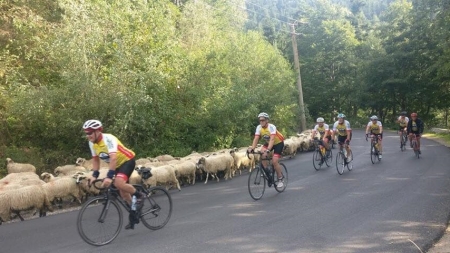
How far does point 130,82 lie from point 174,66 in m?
3.22

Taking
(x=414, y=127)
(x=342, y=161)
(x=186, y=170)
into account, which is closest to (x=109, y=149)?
(x=186, y=170)

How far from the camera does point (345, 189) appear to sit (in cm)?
1123

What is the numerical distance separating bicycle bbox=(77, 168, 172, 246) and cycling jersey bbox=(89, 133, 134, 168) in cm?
45

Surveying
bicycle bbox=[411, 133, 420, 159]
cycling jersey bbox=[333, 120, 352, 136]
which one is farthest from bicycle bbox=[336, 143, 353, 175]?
bicycle bbox=[411, 133, 420, 159]

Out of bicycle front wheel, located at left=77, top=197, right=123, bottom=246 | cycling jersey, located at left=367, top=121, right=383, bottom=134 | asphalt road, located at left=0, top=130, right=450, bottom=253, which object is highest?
cycling jersey, located at left=367, top=121, right=383, bottom=134

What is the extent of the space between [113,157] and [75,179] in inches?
188

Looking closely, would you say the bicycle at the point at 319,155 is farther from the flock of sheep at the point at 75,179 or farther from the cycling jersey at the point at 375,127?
the flock of sheep at the point at 75,179

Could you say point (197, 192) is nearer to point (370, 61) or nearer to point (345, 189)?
point (345, 189)

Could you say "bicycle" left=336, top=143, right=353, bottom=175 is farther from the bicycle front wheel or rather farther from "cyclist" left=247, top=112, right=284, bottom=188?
the bicycle front wheel

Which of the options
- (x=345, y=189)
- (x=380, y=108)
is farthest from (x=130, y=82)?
(x=380, y=108)

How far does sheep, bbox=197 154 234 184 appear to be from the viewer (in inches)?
560

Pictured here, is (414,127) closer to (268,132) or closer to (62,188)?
(268,132)

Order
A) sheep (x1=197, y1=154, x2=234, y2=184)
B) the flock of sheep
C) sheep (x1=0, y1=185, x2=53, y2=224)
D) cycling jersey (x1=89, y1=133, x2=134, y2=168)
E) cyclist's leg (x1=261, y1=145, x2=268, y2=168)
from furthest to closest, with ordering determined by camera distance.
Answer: sheep (x1=197, y1=154, x2=234, y2=184) → cyclist's leg (x1=261, y1=145, x2=268, y2=168) → the flock of sheep → sheep (x1=0, y1=185, x2=53, y2=224) → cycling jersey (x1=89, y1=133, x2=134, y2=168)

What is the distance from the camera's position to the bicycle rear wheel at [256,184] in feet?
33.7
